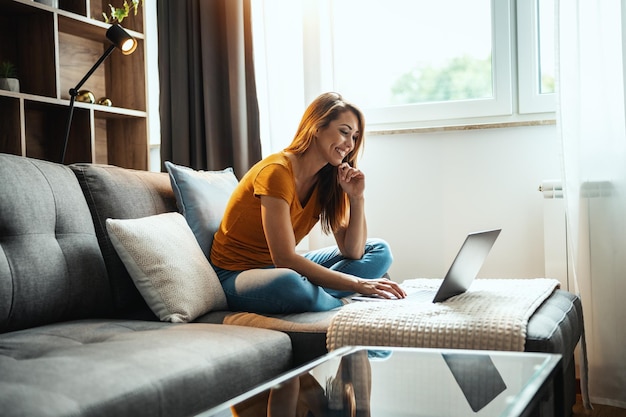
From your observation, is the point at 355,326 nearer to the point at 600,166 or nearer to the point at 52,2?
the point at 600,166

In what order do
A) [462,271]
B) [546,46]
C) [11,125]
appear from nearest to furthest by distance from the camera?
[462,271], [11,125], [546,46]

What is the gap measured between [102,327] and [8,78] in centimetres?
127

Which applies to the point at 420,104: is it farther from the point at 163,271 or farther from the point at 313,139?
the point at 163,271

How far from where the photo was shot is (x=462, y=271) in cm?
202

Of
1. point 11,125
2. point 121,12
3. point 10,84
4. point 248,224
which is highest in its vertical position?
point 121,12

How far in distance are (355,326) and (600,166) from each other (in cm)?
124

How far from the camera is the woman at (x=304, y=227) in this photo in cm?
208

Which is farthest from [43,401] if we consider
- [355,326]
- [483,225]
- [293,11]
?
[293,11]

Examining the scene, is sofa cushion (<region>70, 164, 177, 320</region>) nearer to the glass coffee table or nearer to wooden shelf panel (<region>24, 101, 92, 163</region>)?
wooden shelf panel (<region>24, 101, 92, 163</region>)

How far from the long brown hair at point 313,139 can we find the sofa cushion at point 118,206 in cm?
50

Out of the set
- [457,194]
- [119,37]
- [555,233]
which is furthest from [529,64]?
[119,37]

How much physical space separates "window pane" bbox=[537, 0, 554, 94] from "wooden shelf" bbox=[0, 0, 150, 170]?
5.58 feet

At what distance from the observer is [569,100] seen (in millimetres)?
2576

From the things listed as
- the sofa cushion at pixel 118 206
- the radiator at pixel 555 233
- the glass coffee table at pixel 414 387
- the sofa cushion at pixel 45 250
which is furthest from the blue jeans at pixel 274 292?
the radiator at pixel 555 233
